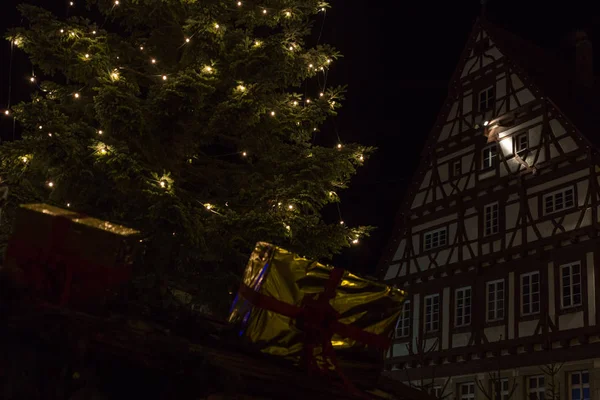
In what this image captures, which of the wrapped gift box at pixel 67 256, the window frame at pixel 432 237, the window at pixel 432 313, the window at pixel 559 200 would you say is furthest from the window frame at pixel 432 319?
the wrapped gift box at pixel 67 256

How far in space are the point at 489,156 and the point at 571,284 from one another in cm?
535

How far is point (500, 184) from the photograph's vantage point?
24094 millimetres

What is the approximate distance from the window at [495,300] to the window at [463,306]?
769 mm

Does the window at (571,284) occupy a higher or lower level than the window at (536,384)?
higher

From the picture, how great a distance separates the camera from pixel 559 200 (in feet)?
72.8

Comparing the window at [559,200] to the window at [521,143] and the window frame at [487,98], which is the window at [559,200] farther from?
the window frame at [487,98]

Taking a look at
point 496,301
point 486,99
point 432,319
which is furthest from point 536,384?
point 486,99

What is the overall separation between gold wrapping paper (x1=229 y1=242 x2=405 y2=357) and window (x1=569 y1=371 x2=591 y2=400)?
56.1 feet

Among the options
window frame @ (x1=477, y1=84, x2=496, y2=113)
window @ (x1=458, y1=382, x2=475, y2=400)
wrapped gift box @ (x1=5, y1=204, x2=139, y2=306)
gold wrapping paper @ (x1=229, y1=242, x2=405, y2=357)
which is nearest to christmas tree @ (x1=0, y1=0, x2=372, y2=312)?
gold wrapping paper @ (x1=229, y1=242, x2=405, y2=357)

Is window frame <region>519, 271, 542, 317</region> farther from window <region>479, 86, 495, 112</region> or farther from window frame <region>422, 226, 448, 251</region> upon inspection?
window <region>479, 86, 495, 112</region>

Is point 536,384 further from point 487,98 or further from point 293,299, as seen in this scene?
point 293,299

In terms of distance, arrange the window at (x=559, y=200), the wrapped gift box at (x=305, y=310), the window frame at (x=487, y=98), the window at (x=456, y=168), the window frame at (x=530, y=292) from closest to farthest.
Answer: the wrapped gift box at (x=305, y=310) < the window at (x=559, y=200) < the window frame at (x=530, y=292) < the window frame at (x=487, y=98) < the window at (x=456, y=168)

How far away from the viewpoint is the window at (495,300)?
2319cm

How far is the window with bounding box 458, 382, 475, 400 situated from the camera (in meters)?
23.4
